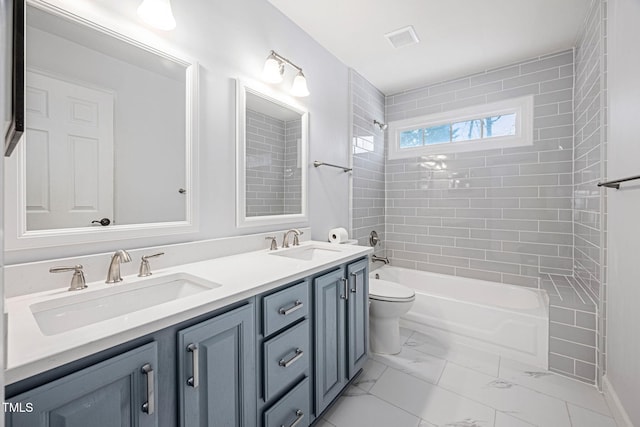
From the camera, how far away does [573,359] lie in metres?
1.86

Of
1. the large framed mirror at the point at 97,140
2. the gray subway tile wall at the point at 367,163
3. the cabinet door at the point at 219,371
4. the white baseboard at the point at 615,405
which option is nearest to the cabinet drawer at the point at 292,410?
the cabinet door at the point at 219,371

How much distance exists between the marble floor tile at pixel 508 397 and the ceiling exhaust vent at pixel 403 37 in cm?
248

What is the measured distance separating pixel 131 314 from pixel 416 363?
75.6 inches

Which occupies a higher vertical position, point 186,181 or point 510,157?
point 510,157

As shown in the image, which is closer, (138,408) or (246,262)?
(138,408)

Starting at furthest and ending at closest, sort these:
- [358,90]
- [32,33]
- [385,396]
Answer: [358,90], [385,396], [32,33]

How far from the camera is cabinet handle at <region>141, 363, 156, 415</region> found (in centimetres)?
75

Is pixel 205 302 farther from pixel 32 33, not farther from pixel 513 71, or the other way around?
pixel 513 71

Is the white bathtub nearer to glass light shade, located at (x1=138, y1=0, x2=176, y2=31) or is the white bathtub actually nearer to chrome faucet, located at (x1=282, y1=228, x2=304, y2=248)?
chrome faucet, located at (x1=282, y1=228, x2=304, y2=248)

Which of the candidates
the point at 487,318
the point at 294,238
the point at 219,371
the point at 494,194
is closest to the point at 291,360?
the point at 219,371

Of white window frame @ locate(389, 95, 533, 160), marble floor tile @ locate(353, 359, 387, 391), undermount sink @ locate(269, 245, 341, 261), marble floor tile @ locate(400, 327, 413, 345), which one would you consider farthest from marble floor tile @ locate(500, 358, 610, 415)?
white window frame @ locate(389, 95, 533, 160)

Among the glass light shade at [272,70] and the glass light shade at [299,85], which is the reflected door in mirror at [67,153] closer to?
the glass light shade at [272,70]

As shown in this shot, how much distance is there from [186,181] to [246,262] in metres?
0.50

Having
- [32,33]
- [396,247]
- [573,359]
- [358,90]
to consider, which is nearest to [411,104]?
[358,90]
